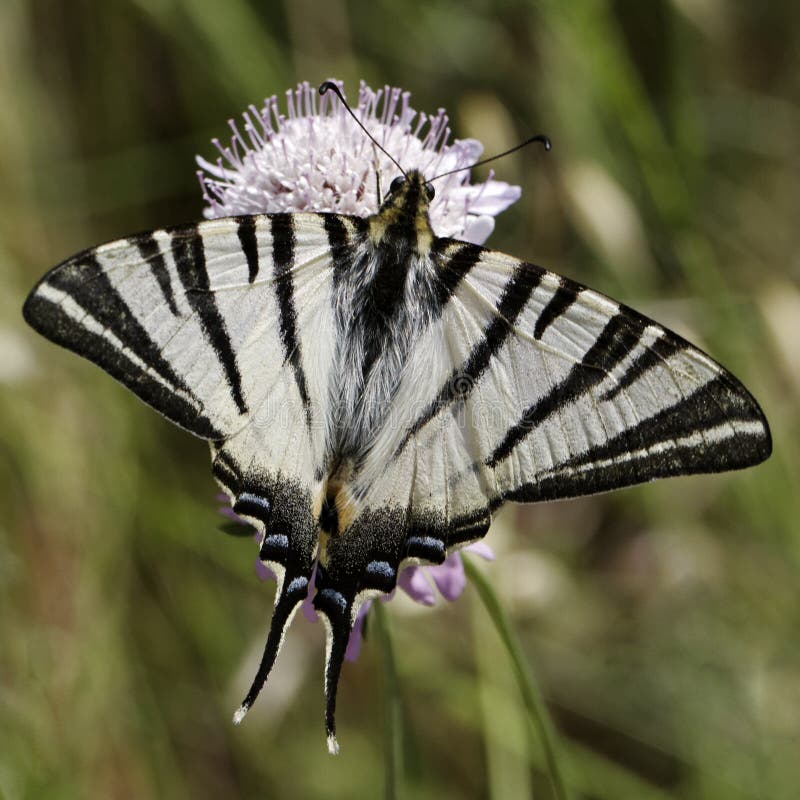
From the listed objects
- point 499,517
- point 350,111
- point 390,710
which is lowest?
point 499,517

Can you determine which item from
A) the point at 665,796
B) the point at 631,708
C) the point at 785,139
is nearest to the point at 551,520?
the point at 631,708

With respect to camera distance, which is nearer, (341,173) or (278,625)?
(278,625)

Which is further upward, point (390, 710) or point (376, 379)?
point (376, 379)

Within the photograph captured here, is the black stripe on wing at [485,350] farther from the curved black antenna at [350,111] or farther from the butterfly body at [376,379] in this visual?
the curved black antenna at [350,111]

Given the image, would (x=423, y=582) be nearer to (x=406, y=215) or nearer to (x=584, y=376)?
(x=584, y=376)

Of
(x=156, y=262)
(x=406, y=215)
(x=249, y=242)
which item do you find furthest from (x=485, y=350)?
(x=156, y=262)

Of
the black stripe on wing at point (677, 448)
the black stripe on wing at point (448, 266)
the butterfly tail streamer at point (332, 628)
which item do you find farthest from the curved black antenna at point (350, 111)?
the butterfly tail streamer at point (332, 628)

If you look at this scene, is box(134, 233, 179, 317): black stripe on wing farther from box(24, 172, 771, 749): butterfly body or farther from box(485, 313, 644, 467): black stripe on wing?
box(485, 313, 644, 467): black stripe on wing

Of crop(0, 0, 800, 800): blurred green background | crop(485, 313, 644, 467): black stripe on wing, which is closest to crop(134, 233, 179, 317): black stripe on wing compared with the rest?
crop(485, 313, 644, 467): black stripe on wing
